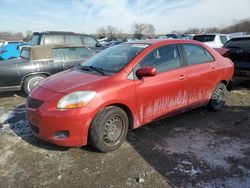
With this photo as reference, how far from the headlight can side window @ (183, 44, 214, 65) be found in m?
2.21

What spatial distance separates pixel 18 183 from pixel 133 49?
8.97 feet

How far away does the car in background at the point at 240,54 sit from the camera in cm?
727

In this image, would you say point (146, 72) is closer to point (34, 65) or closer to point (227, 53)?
point (34, 65)

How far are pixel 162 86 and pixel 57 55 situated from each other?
435cm

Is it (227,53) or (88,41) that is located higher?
(88,41)

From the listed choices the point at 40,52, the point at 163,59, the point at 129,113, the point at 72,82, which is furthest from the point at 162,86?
the point at 40,52

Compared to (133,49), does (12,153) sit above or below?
below

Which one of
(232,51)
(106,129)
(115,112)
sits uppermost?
(232,51)

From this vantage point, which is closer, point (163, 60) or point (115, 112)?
point (115, 112)

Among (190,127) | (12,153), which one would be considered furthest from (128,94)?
(12,153)

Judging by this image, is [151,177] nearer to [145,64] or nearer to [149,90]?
[149,90]

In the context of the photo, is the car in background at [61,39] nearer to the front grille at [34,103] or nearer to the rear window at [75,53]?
the rear window at [75,53]

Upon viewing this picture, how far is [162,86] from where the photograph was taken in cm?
434

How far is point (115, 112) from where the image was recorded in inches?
149
